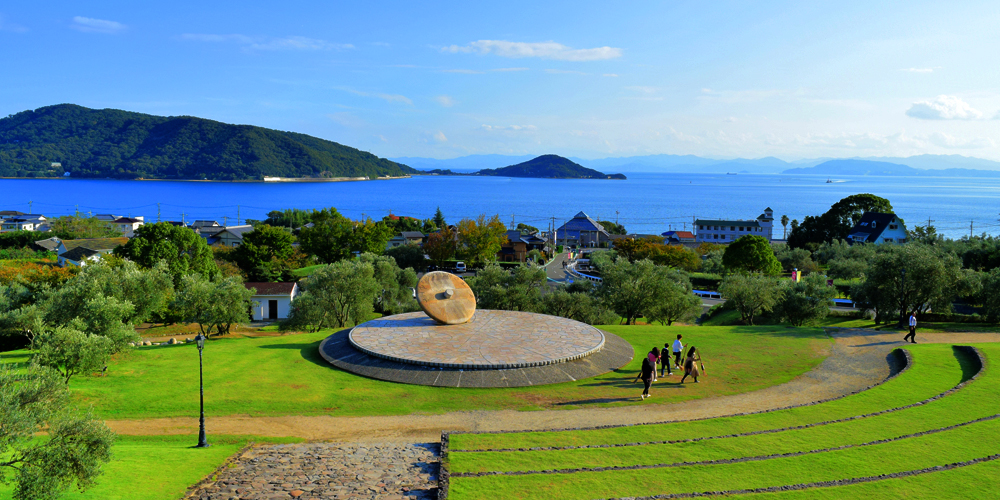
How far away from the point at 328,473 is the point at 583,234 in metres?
108

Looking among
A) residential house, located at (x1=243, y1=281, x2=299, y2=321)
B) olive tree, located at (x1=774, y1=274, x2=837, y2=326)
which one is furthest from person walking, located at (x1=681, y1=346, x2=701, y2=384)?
residential house, located at (x1=243, y1=281, x2=299, y2=321)

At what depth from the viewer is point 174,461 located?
13.5 m

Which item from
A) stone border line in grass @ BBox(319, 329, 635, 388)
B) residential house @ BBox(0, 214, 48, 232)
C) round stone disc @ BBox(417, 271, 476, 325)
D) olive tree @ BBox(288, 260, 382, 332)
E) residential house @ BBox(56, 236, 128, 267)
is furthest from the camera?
residential house @ BBox(0, 214, 48, 232)

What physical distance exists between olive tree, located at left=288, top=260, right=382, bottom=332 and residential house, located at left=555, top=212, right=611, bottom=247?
82.7m

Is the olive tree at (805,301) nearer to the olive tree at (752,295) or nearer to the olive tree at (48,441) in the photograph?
the olive tree at (752,295)

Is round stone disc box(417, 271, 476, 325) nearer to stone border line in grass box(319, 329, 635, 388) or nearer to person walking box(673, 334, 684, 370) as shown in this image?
stone border line in grass box(319, 329, 635, 388)

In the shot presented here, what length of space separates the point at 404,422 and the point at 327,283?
19.1m

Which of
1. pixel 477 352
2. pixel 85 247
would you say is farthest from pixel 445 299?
pixel 85 247

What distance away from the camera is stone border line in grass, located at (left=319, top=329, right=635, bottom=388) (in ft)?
69.3

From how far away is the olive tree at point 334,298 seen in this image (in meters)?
34.3

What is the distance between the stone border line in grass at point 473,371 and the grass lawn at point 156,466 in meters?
5.84

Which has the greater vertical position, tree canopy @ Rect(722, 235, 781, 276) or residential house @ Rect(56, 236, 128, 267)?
tree canopy @ Rect(722, 235, 781, 276)

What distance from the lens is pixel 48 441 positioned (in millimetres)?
10039

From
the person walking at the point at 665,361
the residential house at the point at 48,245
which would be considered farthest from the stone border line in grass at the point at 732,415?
the residential house at the point at 48,245
